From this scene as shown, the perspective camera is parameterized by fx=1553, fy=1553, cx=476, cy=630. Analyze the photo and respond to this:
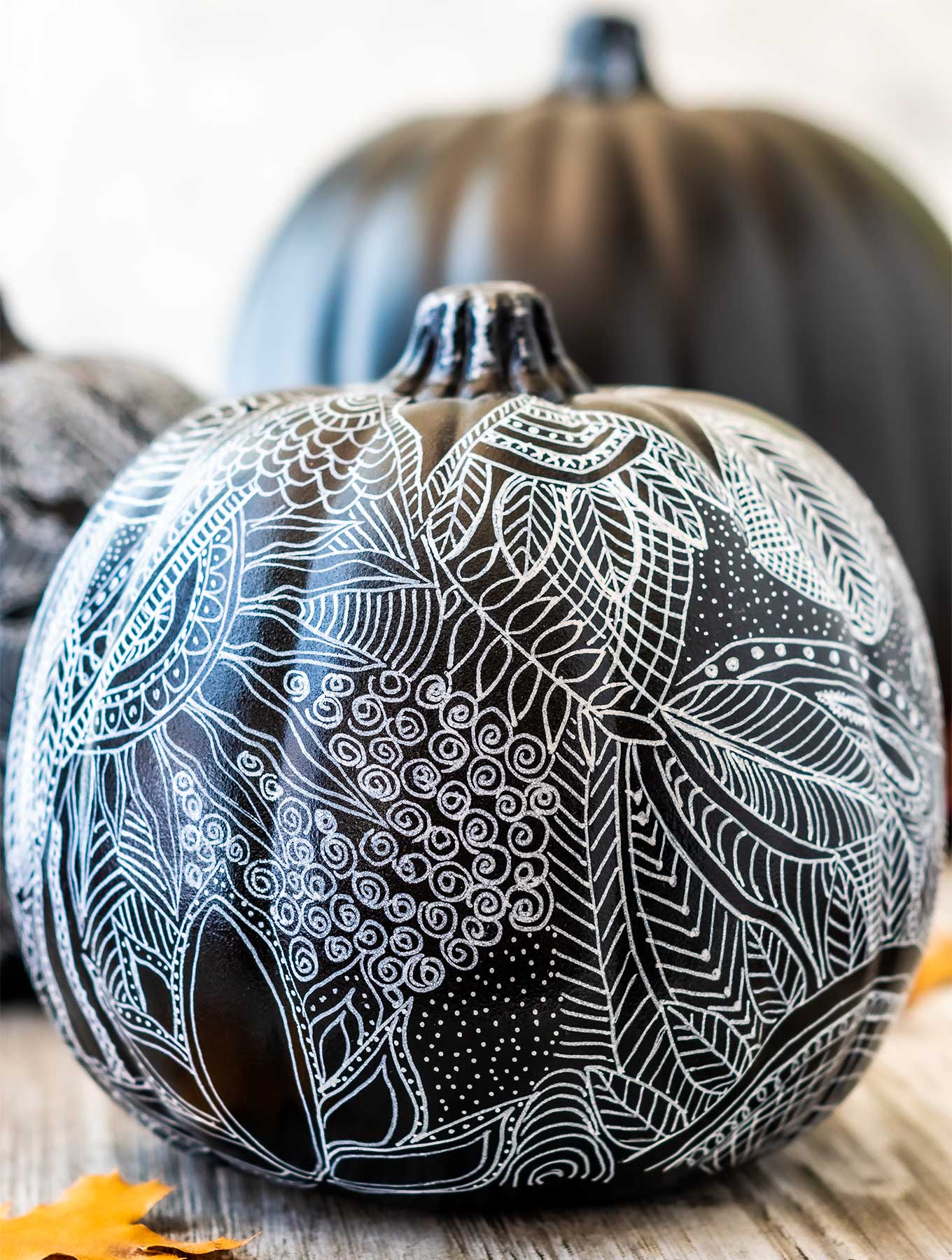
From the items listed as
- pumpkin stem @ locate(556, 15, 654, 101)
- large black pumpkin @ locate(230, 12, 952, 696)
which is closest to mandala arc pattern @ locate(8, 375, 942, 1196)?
large black pumpkin @ locate(230, 12, 952, 696)

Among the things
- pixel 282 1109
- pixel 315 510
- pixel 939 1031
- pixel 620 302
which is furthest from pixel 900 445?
pixel 282 1109

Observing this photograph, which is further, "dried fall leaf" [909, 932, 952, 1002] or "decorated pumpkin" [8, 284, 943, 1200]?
"dried fall leaf" [909, 932, 952, 1002]

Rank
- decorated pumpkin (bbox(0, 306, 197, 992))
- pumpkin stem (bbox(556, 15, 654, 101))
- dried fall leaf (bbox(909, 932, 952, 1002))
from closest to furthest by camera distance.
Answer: decorated pumpkin (bbox(0, 306, 197, 992)), dried fall leaf (bbox(909, 932, 952, 1002)), pumpkin stem (bbox(556, 15, 654, 101))

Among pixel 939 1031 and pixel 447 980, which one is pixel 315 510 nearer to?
pixel 447 980

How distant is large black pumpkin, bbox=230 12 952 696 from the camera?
4.96 feet

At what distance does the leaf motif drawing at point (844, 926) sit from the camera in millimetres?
796

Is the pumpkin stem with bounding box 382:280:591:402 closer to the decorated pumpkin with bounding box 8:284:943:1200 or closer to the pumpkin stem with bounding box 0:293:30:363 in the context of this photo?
the decorated pumpkin with bounding box 8:284:943:1200

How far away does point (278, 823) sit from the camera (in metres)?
0.76

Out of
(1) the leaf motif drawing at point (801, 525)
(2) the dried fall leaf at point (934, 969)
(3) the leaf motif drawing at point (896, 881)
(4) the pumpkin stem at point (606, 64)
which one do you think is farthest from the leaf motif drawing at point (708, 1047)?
(4) the pumpkin stem at point (606, 64)

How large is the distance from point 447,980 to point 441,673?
0.49 ft

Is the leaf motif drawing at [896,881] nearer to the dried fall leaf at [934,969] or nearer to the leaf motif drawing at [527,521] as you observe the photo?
the leaf motif drawing at [527,521]

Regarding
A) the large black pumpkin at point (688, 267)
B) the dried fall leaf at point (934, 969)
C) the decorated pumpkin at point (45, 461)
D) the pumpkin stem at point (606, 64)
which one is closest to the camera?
the decorated pumpkin at point (45, 461)

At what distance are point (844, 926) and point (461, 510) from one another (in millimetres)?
291

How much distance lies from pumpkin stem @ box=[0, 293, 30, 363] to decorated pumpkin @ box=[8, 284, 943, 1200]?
0.49 metres
